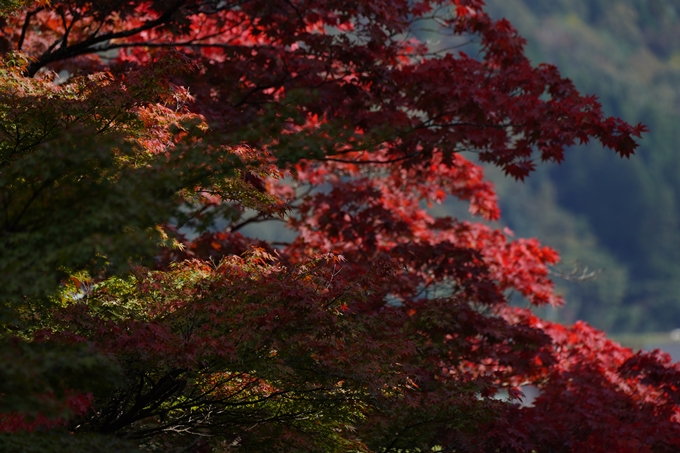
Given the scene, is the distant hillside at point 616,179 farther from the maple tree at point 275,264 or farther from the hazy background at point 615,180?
the maple tree at point 275,264

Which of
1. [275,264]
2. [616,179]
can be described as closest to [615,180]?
[616,179]

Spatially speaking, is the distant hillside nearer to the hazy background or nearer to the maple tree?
the hazy background

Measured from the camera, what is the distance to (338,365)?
5238 millimetres

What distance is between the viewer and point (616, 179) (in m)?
143

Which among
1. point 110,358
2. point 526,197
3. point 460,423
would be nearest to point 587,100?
point 460,423

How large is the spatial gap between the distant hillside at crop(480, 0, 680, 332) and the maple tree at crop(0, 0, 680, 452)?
102 meters

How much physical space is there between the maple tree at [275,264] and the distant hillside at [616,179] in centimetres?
10150

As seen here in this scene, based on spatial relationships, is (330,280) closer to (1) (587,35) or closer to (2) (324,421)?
(2) (324,421)

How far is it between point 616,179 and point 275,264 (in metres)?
146

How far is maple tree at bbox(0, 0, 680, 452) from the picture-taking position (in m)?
3.83

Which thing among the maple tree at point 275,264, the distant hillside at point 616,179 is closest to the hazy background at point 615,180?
the distant hillside at point 616,179

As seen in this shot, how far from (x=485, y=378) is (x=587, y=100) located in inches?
138

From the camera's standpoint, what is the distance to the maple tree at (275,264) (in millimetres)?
3828

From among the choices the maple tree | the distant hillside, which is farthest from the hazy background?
the maple tree
